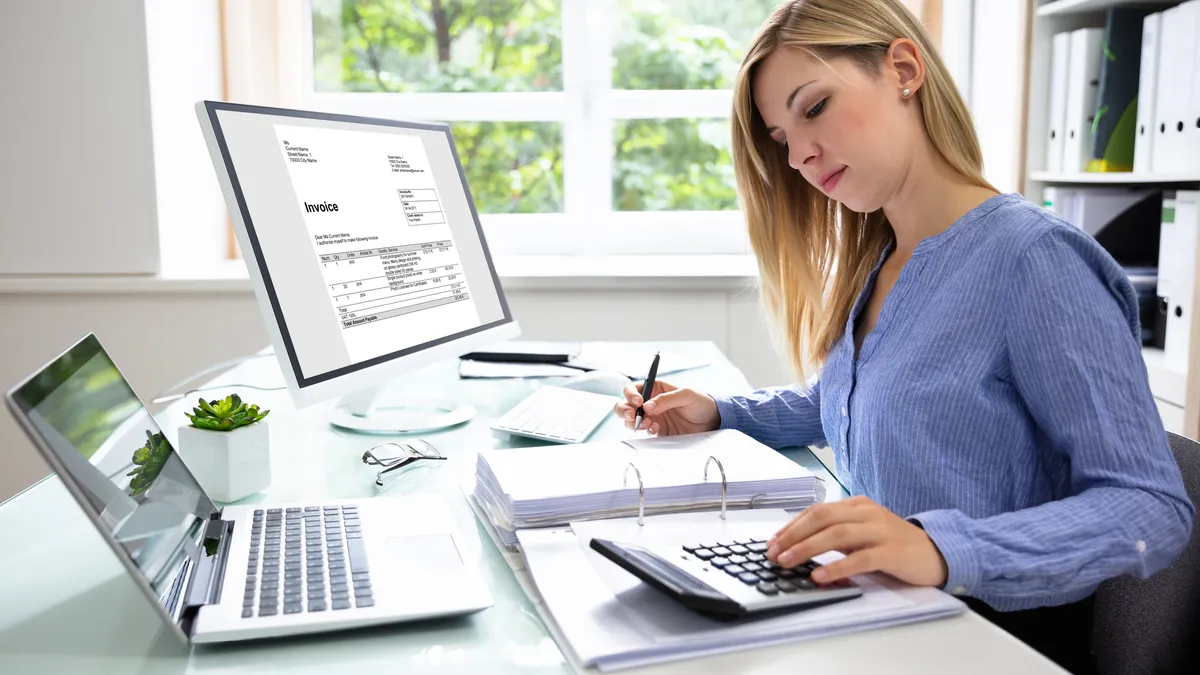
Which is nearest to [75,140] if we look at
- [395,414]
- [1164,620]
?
[395,414]

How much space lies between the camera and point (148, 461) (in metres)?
0.79

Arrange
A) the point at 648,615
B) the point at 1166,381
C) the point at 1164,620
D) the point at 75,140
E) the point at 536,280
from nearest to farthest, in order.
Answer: the point at 648,615 < the point at 1164,620 < the point at 1166,381 < the point at 75,140 < the point at 536,280

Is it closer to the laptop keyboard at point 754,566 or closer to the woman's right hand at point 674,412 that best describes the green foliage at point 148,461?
the laptop keyboard at point 754,566

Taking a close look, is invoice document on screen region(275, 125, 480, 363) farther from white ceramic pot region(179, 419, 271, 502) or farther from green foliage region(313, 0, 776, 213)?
green foliage region(313, 0, 776, 213)

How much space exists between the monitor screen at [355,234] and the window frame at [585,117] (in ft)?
4.61

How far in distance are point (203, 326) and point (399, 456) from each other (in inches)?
62.6

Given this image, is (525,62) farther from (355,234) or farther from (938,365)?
(938,365)

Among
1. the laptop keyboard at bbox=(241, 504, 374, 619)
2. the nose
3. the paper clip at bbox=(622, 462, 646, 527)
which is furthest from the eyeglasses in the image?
the nose

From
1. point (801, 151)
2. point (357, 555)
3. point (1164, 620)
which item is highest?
point (801, 151)

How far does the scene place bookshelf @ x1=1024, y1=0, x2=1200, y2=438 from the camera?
1712 millimetres

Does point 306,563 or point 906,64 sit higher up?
point 906,64

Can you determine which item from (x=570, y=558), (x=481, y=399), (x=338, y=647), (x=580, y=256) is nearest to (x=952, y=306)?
(x=570, y=558)

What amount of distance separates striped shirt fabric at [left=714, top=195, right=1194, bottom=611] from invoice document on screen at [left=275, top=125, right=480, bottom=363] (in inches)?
21.9

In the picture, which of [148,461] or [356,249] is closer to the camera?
[148,461]
